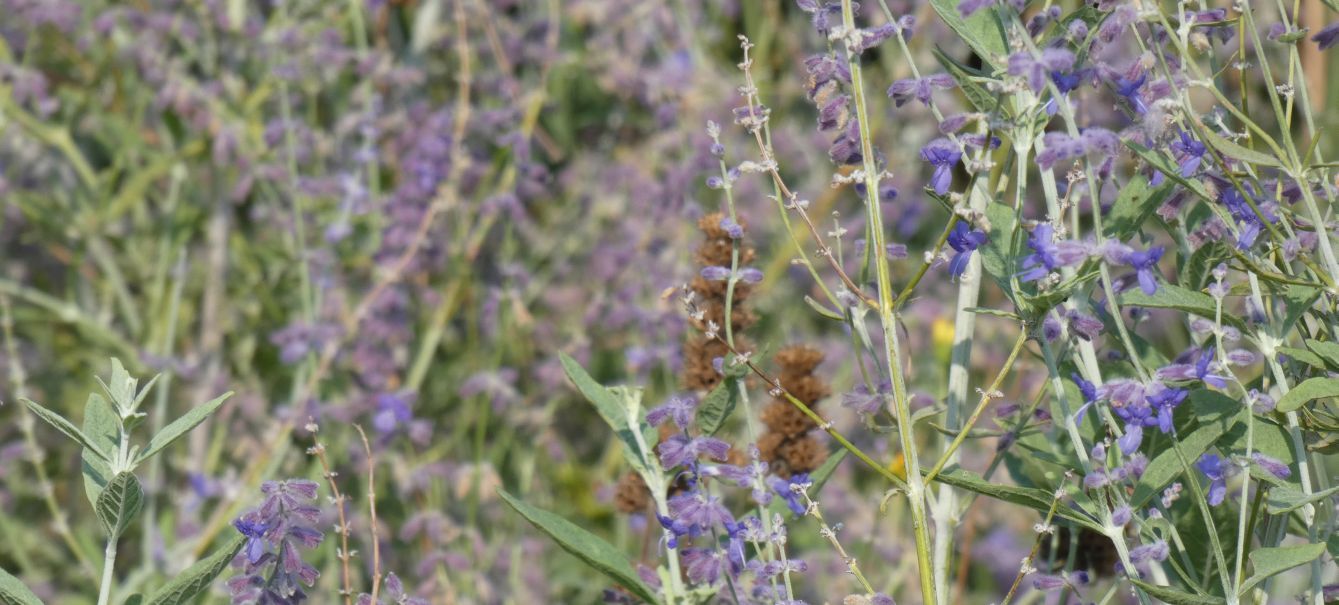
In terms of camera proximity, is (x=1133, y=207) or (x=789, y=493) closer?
(x=1133, y=207)

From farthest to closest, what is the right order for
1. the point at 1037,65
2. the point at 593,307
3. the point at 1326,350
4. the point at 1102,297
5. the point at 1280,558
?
1. the point at 593,307
2. the point at 1102,297
3. the point at 1326,350
4. the point at 1280,558
5. the point at 1037,65

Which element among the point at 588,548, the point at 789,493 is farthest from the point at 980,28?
the point at 588,548

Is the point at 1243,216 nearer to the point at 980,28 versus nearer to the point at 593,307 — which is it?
the point at 980,28

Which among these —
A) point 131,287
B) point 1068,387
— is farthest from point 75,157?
point 1068,387

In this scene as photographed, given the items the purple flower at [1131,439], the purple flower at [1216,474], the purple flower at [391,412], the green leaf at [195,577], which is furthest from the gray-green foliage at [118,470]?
the purple flower at [391,412]

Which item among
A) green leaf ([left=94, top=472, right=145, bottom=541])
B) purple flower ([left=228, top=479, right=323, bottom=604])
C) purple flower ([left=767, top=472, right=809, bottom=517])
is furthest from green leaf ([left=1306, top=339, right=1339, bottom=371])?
green leaf ([left=94, top=472, right=145, bottom=541])

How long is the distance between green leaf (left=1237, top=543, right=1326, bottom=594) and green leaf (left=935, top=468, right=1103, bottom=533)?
5.9 inches

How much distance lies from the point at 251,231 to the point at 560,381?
1164mm

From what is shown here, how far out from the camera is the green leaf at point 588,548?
1.49 meters

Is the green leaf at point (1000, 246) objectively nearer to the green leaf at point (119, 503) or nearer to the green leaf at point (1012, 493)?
the green leaf at point (1012, 493)

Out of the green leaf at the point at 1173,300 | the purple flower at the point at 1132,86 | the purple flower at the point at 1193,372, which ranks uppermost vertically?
the purple flower at the point at 1132,86

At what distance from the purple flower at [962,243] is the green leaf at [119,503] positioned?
2.62 ft

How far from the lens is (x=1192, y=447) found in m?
1.39

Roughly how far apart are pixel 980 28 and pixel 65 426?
3.20 ft
